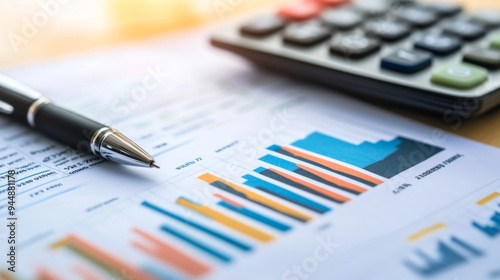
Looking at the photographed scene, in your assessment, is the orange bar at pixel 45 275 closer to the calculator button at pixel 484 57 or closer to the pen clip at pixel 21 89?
the pen clip at pixel 21 89

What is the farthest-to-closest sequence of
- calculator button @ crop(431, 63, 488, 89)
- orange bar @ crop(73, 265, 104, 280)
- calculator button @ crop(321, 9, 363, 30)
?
1. calculator button @ crop(321, 9, 363, 30)
2. calculator button @ crop(431, 63, 488, 89)
3. orange bar @ crop(73, 265, 104, 280)

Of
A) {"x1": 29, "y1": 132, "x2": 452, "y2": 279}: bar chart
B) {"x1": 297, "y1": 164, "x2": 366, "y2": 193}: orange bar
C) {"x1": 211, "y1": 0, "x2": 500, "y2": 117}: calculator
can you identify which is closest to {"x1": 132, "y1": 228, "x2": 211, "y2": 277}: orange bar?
{"x1": 29, "y1": 132, "x2": 452, "y2": 279}: bar chart

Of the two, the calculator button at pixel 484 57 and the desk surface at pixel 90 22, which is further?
the desk surface at pixel 90 22

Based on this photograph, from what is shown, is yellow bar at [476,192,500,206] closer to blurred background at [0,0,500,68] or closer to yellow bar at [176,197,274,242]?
yellow bar at [176,197,274,242]

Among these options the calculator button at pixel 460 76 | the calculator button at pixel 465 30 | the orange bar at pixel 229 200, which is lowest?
the orange bar at pixel 229 200

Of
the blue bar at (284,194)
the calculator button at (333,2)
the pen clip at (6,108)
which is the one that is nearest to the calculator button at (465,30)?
the calculator button at (333,2)

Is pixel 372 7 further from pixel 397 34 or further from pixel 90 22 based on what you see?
pixel 90 22

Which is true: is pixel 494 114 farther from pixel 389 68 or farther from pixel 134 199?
pixel 134 199

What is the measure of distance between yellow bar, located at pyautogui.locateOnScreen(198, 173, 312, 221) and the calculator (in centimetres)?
15

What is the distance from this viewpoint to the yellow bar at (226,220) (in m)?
0.29

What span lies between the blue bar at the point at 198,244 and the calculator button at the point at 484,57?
25 cm

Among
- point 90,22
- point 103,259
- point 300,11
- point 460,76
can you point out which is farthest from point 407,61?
point 90,22

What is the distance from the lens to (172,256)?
281 mm

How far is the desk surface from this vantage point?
0.59 m
